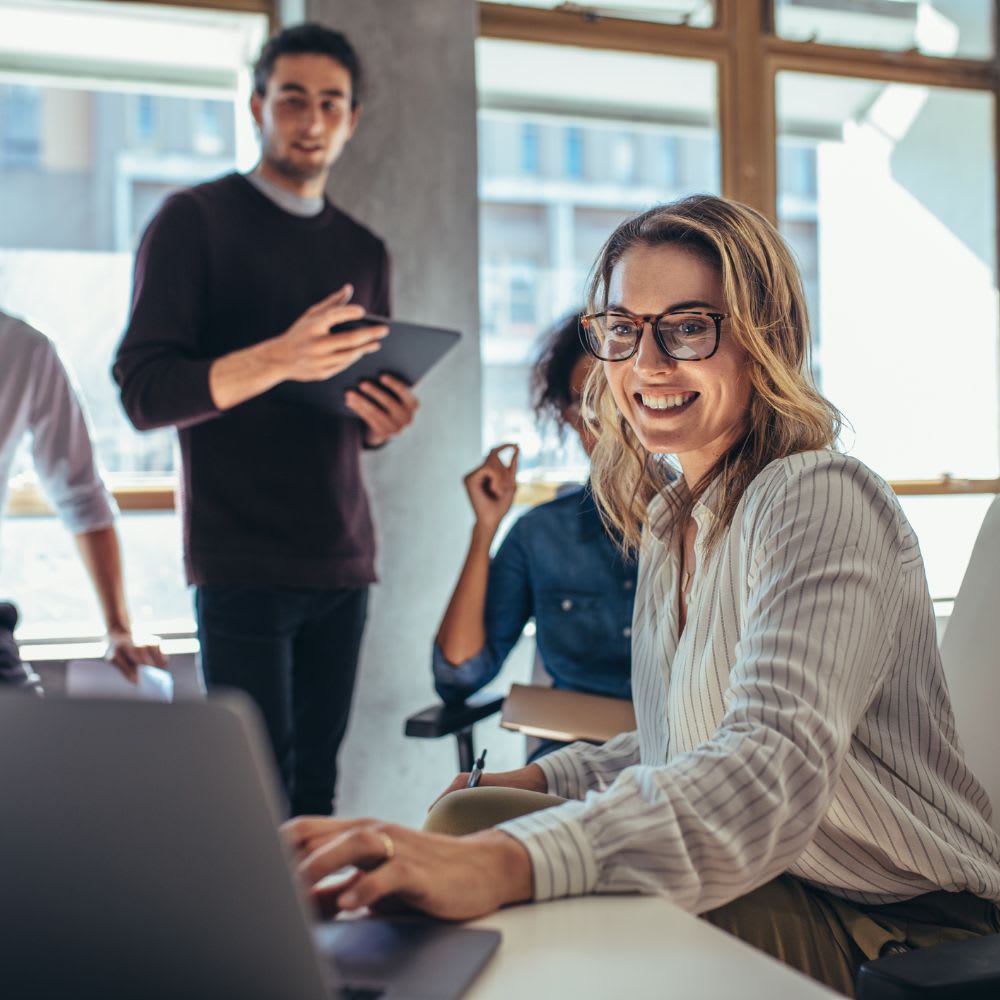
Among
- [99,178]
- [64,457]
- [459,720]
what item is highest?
[99,178]

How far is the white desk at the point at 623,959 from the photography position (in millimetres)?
655

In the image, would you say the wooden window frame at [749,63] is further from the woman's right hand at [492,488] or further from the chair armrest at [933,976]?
Result: the chair armrest at [933,976]

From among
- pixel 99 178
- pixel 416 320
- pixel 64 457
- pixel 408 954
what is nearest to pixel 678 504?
pixel 408 954

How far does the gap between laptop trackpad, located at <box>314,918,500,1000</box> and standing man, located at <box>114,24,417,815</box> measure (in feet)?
4.92

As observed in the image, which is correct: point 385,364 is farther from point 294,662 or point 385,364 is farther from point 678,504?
point 678,504

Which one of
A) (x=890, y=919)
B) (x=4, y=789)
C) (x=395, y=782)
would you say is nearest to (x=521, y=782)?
(x=890, y=919)

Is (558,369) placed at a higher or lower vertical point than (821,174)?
lower

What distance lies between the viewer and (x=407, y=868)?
0.76 m

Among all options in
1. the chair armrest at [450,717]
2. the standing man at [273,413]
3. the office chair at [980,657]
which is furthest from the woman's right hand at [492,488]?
the office chair at [980,657]

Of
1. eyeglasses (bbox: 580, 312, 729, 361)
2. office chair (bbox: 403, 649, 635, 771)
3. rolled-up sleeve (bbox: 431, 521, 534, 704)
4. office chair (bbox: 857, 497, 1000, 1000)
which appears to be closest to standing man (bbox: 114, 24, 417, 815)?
rolled-up sleeve (bbox: 431, 521, 534, 704)

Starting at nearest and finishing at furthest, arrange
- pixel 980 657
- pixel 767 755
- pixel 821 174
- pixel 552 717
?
pixel 767 755 → pixel 980 657 → pixel 552 717 → pixel 821 174

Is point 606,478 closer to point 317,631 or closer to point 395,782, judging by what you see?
point 317,631

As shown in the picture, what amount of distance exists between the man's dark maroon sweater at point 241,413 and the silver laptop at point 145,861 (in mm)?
1710

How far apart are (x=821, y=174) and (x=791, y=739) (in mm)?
3443
